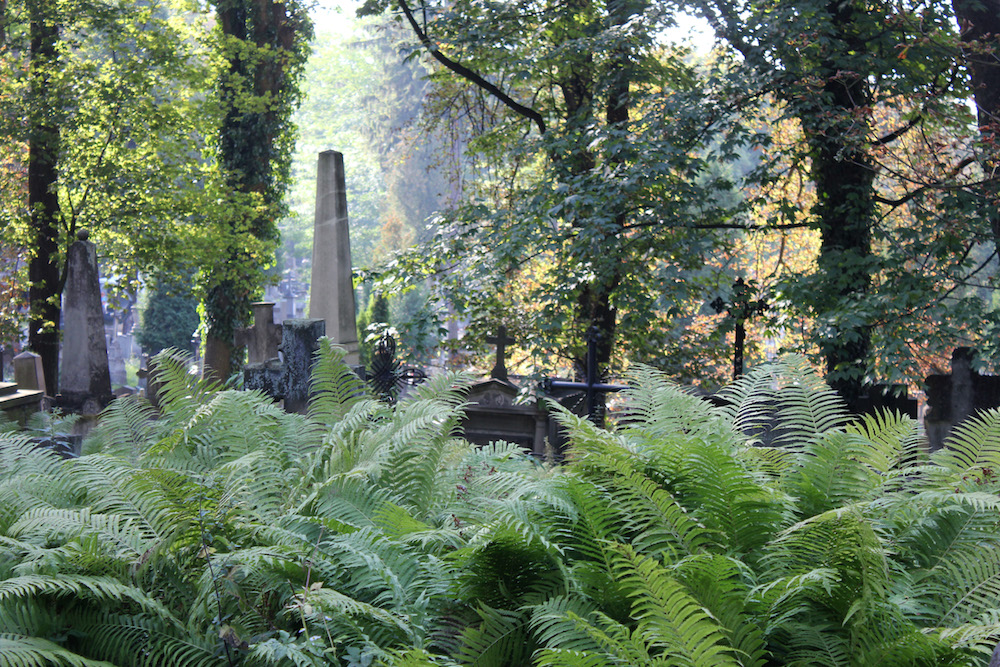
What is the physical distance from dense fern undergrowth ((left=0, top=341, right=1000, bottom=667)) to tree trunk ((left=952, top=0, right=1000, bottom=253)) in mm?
5076

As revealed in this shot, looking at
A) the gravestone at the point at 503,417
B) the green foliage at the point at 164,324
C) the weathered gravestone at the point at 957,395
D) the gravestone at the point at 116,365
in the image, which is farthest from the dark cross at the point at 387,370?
the gravestone at the point at 116,365

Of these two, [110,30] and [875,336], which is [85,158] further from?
[875,336]

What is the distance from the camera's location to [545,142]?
29.0 ft

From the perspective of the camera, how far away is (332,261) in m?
8.28

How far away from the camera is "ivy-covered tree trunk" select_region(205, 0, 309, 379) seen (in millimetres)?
14453

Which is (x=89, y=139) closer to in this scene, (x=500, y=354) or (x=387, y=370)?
(x=500, y=354)

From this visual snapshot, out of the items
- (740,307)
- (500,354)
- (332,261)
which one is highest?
(332,261)

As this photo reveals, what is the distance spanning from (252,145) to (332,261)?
7859mm

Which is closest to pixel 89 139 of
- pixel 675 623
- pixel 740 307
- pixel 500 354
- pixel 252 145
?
pixel 252 145

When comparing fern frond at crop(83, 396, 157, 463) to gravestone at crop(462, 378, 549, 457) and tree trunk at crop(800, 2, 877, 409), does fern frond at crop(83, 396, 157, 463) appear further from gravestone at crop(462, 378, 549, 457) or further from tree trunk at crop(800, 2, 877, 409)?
gravestone at crop(462, 378, 549, 457)

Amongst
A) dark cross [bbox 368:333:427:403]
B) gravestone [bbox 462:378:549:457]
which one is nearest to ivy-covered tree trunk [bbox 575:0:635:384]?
gravestone [bbox 462:378:549:457]

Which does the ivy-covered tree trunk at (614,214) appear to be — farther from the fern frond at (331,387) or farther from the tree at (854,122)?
the fern frond at (331,387)

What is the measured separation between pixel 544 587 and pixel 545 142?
7387 mm

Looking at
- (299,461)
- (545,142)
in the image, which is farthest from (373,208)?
(299,461)
